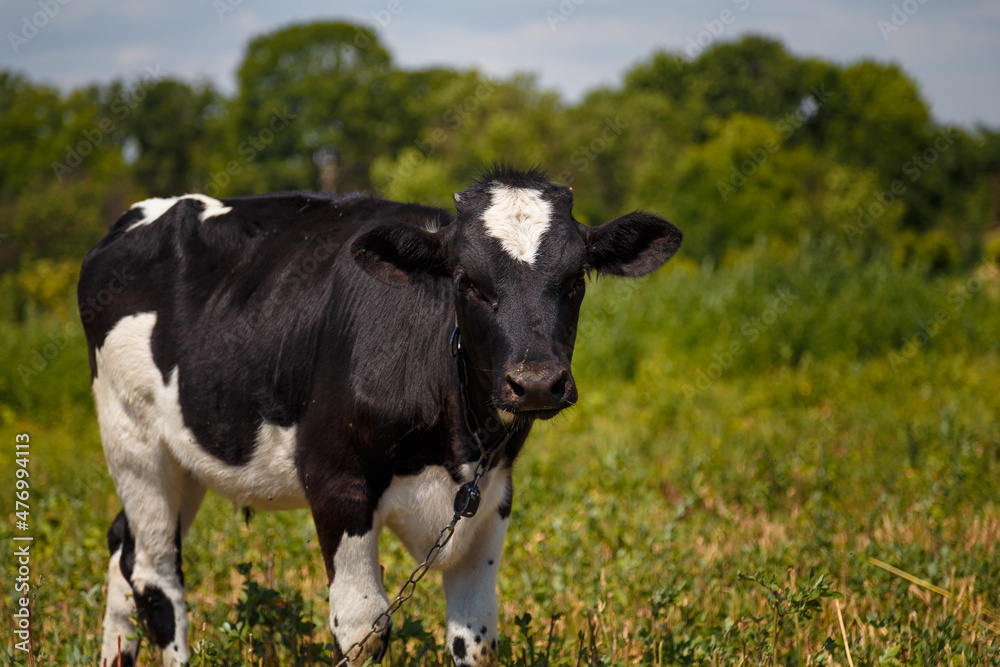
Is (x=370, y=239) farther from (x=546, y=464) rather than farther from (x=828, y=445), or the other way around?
(x=828, y=445)

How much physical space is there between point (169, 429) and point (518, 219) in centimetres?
208

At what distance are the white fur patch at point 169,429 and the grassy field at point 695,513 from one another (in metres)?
0.38

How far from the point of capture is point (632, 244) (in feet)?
12.2

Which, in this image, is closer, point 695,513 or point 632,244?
point 632,244

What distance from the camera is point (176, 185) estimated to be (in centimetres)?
5200

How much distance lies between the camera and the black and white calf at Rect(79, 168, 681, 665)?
3.27 m

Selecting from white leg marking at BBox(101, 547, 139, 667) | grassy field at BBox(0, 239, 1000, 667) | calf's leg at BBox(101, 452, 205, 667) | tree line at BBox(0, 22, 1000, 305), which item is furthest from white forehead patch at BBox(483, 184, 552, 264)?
tree line at BBox(0, 22, 1000, 305)

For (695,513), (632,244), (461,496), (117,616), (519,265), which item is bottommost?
(117,616)

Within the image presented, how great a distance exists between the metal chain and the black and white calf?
35 mm

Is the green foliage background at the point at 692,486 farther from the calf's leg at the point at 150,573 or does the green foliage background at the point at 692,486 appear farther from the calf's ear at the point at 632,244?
the calf's ear at the point at 632,244

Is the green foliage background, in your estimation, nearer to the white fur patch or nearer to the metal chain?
the metal chain

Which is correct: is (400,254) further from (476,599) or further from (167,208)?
(167,208)

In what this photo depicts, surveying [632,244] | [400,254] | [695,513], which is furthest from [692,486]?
[400,254]

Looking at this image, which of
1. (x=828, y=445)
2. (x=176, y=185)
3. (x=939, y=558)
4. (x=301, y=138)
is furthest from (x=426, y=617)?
(x=176, y=185)
